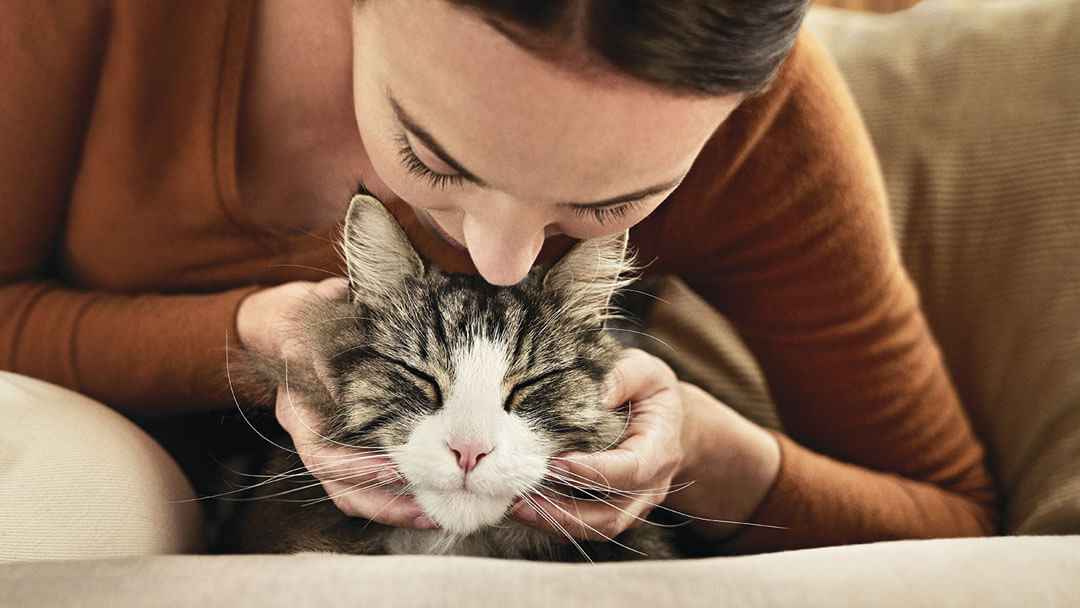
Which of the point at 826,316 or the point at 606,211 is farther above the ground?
the point at 606,211

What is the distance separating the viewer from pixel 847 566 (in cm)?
55

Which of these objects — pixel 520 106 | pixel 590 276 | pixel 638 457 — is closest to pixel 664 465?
pixel 638 457

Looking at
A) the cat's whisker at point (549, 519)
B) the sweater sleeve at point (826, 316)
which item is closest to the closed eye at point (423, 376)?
the cat's whisker at point (549, 519)

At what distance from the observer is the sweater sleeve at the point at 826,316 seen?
2.58 feet

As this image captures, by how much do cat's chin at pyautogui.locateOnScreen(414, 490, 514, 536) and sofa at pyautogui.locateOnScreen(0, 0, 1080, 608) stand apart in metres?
0.06

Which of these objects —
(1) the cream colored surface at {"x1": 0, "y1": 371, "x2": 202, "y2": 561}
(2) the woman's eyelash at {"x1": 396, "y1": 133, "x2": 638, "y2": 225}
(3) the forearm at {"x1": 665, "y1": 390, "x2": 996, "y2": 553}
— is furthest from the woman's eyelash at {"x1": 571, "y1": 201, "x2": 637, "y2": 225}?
(1) the cream colored surface at {"x1": 0, "y1": 371, "x2": 202, "y2": 561}

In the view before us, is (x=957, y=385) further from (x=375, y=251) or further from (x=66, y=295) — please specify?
(x=66, y=295)

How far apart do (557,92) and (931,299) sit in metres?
0.79

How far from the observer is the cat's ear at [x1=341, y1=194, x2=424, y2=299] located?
64 cm

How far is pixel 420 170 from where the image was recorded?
0.52 m

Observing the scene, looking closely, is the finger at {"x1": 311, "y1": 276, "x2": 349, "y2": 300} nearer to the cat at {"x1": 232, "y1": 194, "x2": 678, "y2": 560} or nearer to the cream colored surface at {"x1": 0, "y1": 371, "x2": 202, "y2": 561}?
the cat at {"x1": 232, "y1": 194, "x2": 678, "y2": 560}

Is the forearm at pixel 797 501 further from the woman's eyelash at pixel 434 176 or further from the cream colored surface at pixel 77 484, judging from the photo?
the cream colored surface at pixel 77 484

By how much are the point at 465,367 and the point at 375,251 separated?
0.13 meters

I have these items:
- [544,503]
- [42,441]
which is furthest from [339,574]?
[42,441]
